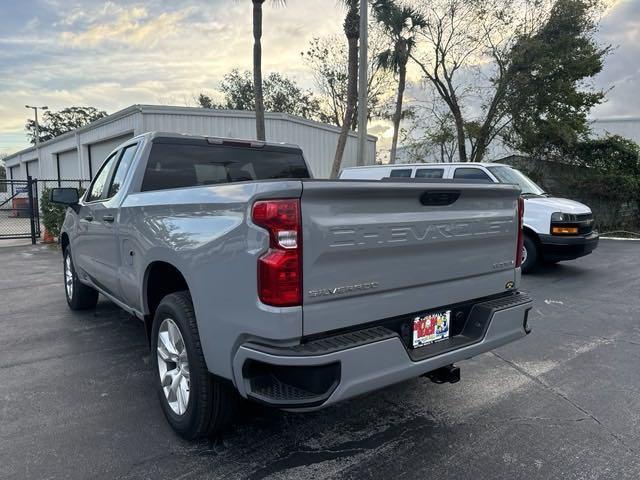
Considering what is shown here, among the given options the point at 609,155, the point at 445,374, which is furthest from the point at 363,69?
the point at 609,155

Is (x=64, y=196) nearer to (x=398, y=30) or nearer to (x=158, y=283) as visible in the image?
(x=158, y=283)

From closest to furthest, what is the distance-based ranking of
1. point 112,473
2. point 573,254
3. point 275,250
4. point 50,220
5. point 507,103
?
1. point 275,250
2. point 112,473
3. point 573,254
4. point 50,220
5. point 507,103

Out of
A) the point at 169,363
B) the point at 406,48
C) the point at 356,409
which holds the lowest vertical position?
the point at 356,409

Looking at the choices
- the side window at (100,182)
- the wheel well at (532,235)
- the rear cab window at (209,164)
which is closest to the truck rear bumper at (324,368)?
the rear cab window at (209,164)

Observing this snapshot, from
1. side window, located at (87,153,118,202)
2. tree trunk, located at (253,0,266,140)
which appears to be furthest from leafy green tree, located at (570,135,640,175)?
side window, located at (87,153,118,202)

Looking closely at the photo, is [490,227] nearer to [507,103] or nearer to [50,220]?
[50,220]

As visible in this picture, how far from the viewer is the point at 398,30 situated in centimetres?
1884

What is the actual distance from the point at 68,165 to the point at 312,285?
25922 mm

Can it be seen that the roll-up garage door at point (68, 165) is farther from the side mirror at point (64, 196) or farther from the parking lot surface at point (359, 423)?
the parking lot surface at point (359, 423)

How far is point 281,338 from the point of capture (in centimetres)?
221

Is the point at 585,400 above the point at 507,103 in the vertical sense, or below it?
below

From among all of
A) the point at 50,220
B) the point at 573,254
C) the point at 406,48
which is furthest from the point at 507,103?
the point at 50,220

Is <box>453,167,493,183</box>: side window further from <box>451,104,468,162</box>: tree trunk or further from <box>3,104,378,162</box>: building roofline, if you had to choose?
<box>451,104,468,162</box>: tree trunk

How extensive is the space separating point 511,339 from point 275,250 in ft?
6.19
